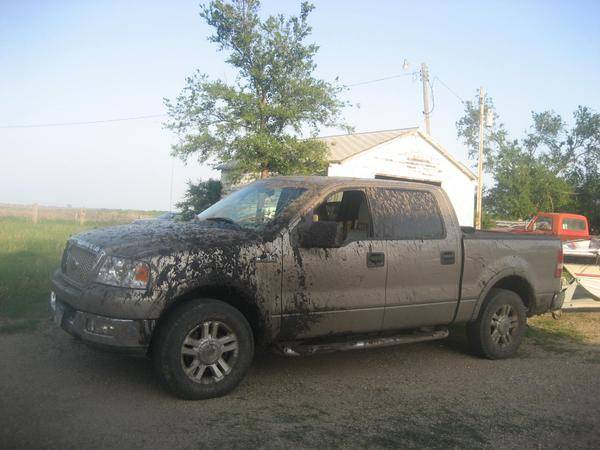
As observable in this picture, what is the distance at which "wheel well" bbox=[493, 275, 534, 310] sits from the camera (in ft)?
22.1

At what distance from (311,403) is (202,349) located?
101 cm

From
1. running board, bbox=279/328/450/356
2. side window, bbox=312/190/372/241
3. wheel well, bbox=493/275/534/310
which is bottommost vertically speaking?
running board, bbox=279/328/450/356

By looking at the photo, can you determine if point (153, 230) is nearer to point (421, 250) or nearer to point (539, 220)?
point (421, 250)

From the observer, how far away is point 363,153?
2123 cm

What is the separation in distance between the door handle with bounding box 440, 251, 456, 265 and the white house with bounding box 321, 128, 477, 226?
13731 millimetres

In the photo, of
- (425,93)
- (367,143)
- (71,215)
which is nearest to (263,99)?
(367,143)

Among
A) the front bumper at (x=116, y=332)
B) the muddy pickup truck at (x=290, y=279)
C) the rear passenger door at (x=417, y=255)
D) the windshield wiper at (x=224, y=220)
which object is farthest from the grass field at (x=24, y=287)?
the rear passenger door at (x=417, y=255)

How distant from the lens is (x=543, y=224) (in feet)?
63.2

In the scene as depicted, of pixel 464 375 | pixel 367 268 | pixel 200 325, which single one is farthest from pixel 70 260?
pixel 464 375

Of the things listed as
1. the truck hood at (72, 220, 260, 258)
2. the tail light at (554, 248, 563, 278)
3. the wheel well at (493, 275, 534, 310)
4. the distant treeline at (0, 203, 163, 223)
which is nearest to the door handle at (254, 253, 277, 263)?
the truck hood at (72, 220, 260, 258)

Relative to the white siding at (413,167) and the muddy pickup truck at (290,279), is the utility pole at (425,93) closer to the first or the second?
the white siding at (413,167)

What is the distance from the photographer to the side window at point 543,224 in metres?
19.1

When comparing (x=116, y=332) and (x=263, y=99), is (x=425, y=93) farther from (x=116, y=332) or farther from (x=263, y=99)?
(x=116, y=332)

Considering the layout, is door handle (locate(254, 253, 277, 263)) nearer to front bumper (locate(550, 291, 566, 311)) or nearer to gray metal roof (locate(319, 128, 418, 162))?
front bumper (locate(550, 291, 566, 311))
